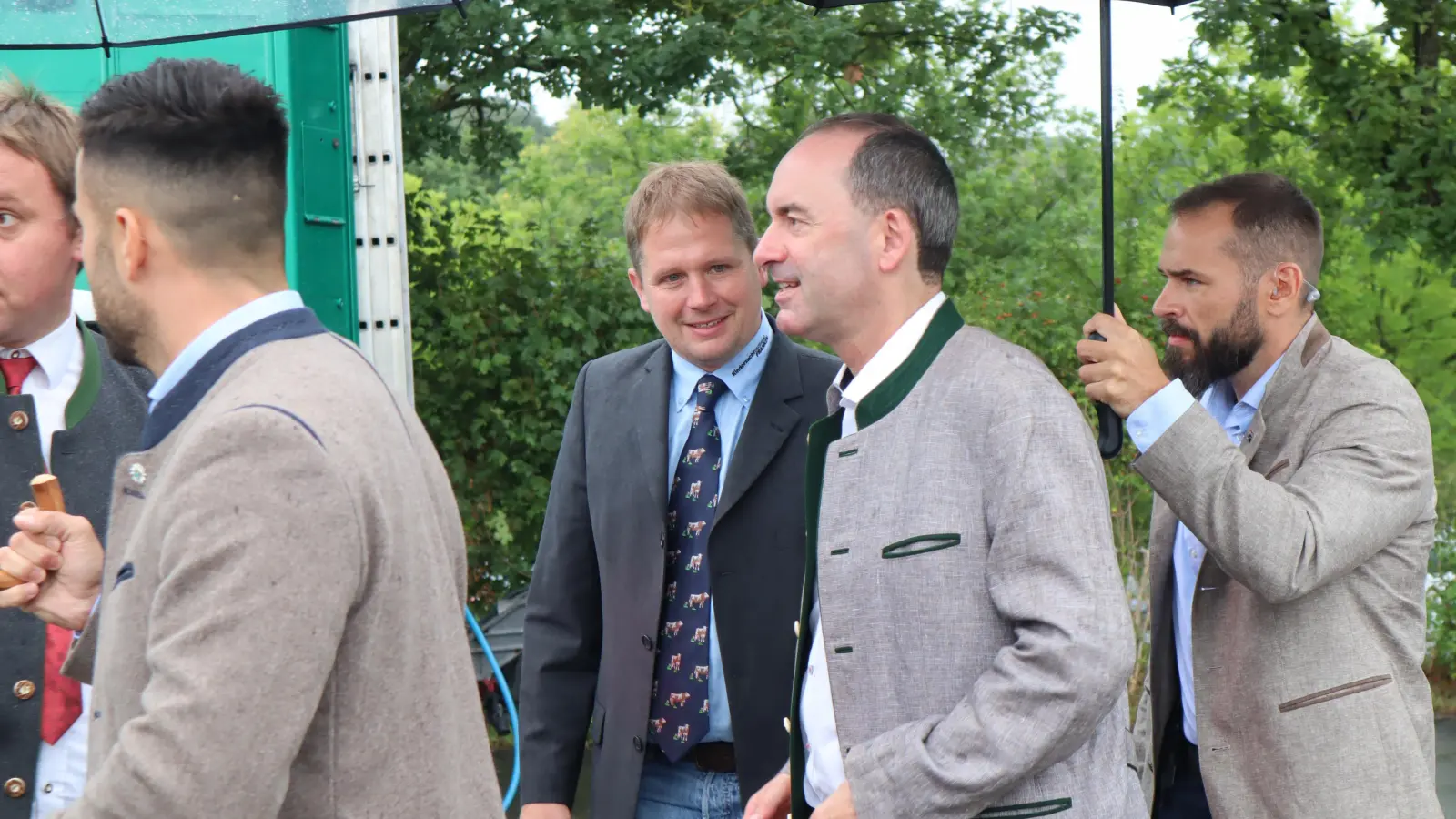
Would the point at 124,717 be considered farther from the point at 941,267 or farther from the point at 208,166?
the point at 941,267

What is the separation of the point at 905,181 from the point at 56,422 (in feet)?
4.68

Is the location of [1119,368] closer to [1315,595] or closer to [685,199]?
[1315,595]

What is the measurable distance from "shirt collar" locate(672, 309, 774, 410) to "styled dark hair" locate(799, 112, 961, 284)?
2.30ft

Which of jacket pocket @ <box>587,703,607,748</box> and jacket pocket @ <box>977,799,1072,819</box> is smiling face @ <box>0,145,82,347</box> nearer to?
jacket pocket @ <box>587,703,607,748</box>

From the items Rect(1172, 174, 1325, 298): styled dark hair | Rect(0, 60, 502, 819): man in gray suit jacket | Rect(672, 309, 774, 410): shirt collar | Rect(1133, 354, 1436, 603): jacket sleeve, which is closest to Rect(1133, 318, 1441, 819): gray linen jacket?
Rect(1133, 354, 1436, 603): jacket sleeve

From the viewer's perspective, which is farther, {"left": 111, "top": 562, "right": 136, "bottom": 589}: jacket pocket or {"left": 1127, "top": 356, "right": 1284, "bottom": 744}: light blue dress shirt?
{"left": 1127, "top": 356, "right": 1284, "bottom": 744}: light blue dress shirt

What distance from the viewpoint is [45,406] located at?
2.38m

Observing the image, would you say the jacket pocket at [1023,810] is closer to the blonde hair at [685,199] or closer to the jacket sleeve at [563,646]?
the jacket sleeve at [563,646]

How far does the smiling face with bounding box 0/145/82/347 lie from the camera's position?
2316 millimetres

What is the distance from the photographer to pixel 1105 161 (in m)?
2.88

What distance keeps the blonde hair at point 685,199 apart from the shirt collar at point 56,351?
112 centimetres

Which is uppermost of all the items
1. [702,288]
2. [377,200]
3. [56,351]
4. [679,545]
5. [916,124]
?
[916,124]

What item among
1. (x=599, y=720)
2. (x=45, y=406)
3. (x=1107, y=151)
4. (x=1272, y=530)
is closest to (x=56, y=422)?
Result: (x=45, y=406)

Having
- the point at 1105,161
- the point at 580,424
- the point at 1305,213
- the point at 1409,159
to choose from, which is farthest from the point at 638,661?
the point at 1409,159
